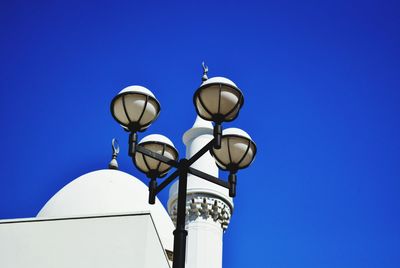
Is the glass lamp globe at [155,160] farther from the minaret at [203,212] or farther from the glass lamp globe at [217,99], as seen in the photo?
the minaret at [203,212]

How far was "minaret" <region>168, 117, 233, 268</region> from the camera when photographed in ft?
54.0

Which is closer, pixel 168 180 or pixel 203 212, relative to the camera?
pixel 168 180

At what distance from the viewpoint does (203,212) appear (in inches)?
685

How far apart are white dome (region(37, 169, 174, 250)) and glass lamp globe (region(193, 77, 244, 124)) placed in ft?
32.6

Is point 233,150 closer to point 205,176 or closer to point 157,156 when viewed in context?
point 205,176

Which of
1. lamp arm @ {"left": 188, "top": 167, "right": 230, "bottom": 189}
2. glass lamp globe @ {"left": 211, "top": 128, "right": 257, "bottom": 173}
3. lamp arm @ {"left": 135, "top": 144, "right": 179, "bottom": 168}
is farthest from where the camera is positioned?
glass lamp globe @ {"left": 211, "top": 128, "right": 257, "bottom": 173}

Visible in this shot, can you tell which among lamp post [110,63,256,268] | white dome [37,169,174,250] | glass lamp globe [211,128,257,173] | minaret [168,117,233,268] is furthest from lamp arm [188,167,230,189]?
minaret [168,117,233,268]

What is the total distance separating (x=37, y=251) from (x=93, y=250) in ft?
3.55

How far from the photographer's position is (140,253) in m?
11.0

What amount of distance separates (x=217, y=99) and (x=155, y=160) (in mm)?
1089

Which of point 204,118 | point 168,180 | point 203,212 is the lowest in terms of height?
point 168,180

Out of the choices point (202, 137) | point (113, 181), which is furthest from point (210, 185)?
point (113, 181)

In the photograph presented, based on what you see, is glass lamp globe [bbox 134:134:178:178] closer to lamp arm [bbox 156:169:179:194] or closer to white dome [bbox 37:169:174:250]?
lamp arm [bbox 156:169:179:194]

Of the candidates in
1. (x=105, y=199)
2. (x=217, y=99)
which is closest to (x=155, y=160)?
(x=217, y=99)
